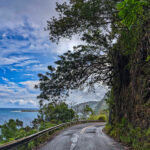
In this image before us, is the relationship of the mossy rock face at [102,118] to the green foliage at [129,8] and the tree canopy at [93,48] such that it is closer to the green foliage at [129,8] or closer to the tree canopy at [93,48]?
the tree canopy at [93,48]

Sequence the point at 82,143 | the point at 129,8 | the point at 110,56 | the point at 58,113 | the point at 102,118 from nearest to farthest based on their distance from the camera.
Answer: the point at 129,8 < the point at 82,143 < the point at 110,56 < the point at 58,113 < the point at 102,118

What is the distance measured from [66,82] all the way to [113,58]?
14.8 ft

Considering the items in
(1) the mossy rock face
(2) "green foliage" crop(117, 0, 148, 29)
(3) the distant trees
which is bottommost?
(1) the mossy rock face

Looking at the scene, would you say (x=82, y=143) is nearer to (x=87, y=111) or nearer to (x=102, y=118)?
(x=102, y=118)

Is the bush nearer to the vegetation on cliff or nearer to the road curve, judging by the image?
the vegetation on cliff

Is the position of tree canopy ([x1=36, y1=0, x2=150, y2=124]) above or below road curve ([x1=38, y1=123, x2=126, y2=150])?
above

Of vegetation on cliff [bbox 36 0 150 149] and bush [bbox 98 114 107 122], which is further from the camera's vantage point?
bush [bbox 98 114 107 122]

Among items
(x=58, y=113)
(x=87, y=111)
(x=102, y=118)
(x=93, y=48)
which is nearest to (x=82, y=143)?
(x=93, y=48)

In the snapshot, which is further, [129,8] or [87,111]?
[87,111]

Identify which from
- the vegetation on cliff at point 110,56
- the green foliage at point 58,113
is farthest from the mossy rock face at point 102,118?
the vegetation on cliff at point 110,56

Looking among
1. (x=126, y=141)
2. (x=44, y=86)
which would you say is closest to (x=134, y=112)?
(x=126, y=141)

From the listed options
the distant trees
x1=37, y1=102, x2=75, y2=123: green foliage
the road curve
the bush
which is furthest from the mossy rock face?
the road curve

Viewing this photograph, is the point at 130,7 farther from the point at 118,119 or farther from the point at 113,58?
the point at 118,119

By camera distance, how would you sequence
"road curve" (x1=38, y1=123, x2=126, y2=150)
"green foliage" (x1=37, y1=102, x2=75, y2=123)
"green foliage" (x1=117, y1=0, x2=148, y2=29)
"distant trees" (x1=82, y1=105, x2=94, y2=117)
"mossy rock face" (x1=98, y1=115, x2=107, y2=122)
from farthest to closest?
"distant trees" (x1=82, y1=105, x2=94, y2=117) < "mossy rock face" (x1=98, y1=115, x2=107, y2=122) < "green foliage" (x1=37, y1=102, x2=75, y2=123) < "road curve" (x1=38, y1=123, x2=126, y2=150) < "green foliage" (x1=117, y1=0, x2=148, y2=29)
